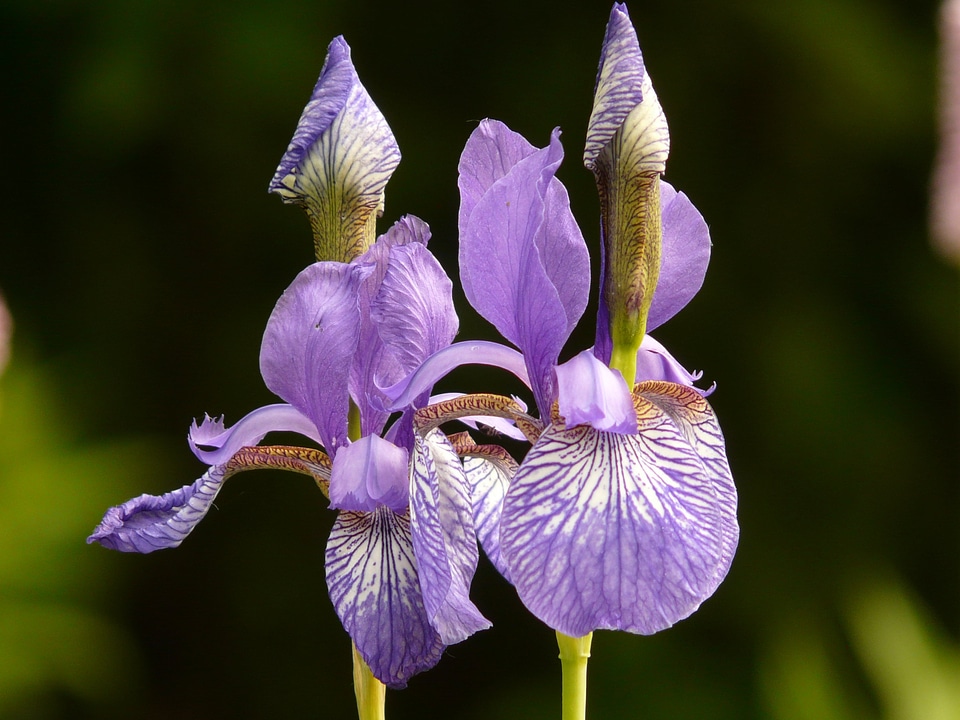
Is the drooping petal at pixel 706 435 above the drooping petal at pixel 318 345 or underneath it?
underneath

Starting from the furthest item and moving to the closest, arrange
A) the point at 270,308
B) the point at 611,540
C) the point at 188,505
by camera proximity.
Answer: 1. the point at 270,308
2. the point at 188,505
3. the point at 611,540

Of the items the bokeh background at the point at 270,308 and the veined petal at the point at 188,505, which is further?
the bokeh background at the point at 270,308

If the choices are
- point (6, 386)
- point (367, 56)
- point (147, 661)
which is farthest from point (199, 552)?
point (367, 56)

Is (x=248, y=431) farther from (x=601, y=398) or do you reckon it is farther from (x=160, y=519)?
(x=601, y=398)

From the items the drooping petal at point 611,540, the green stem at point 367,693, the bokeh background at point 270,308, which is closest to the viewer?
the drooping petal at point 611,540

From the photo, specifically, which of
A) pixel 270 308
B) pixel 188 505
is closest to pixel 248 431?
pixel 188 505

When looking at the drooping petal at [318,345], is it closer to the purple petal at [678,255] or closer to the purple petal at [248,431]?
the purple petal at [248,431]

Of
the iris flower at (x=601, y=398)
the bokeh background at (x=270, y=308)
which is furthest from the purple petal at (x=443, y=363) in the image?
the bokeh background at (x=270, y=308)
